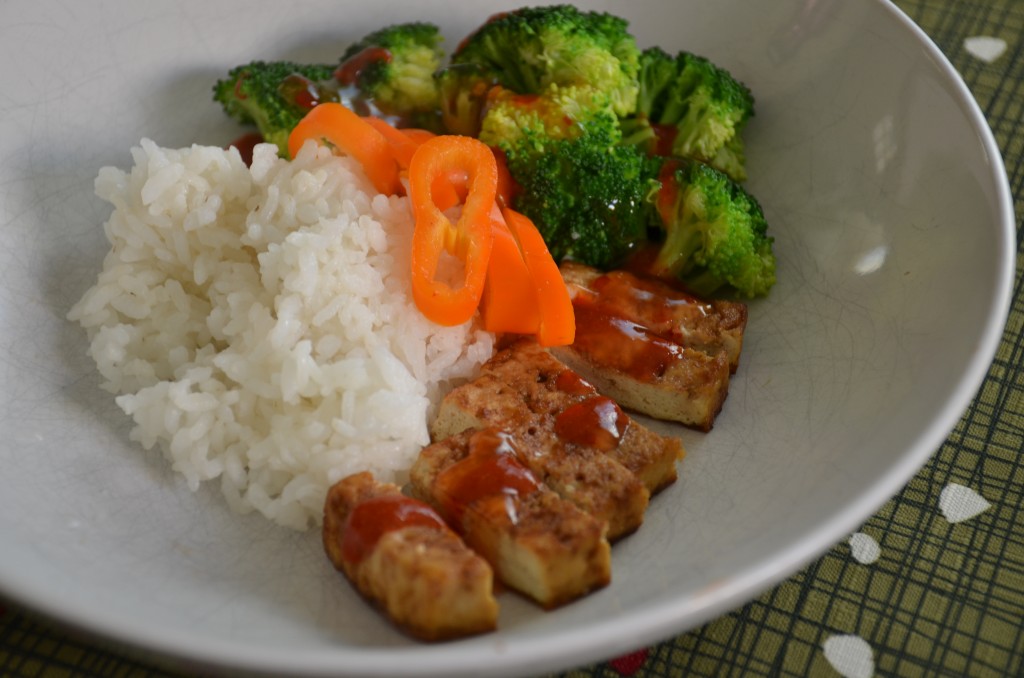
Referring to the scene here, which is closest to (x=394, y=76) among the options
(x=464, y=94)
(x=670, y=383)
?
(x=464, y=94)

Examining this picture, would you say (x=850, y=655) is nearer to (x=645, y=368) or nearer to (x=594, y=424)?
(x=594, y=424)

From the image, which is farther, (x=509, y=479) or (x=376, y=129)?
(x=376, y=129)

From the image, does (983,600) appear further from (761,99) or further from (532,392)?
(761,99)

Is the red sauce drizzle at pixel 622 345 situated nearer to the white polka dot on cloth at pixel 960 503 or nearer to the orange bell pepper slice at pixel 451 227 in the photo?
the orange bell pepper slice at pixel 451 227

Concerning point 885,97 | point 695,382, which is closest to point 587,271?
point 695,382

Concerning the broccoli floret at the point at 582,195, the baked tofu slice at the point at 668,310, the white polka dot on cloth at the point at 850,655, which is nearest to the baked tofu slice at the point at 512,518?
the white polka dot on cloth at the point at 850,655

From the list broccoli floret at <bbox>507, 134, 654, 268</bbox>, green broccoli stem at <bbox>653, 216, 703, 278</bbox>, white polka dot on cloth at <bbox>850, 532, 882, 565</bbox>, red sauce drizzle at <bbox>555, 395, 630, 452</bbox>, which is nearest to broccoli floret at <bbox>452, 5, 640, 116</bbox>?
broccoli floret at <bbox>507, 134, 654, 268</bbox>
